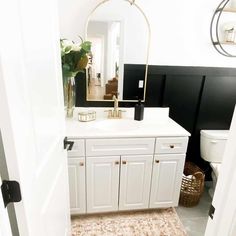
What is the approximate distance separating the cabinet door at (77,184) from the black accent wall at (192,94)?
60 cm

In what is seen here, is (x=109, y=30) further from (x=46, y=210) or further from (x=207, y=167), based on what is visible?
(x=207, y=167)

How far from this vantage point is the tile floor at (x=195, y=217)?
1.73m

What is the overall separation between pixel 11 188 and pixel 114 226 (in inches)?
54.4

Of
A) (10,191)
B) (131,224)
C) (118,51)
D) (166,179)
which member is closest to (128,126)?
(166,179)

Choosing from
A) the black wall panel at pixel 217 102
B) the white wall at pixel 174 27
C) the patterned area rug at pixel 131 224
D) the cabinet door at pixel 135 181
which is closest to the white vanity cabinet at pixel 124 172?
the cabinet door at pixel 135 181

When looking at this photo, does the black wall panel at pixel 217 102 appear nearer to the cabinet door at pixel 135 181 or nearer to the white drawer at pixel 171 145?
the white drawer at pixel 171 145

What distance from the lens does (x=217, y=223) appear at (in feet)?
2.35

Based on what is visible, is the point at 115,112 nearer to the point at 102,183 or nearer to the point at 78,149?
the point at 78,149

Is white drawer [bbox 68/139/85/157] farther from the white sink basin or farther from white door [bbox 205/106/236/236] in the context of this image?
white door [bbox 205/106/236/236]

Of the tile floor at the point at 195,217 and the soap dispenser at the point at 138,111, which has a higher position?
the soap dispenser at the point at 138,111

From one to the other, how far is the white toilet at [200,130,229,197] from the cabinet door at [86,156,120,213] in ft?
3.28

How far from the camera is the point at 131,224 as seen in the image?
1.76 m

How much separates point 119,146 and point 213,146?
1.04 m

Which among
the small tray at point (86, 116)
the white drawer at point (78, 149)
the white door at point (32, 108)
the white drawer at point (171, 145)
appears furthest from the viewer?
the small tray at point (86, 116)
